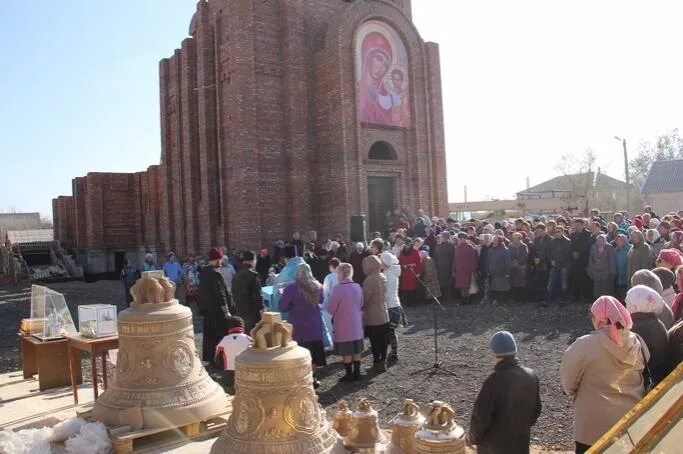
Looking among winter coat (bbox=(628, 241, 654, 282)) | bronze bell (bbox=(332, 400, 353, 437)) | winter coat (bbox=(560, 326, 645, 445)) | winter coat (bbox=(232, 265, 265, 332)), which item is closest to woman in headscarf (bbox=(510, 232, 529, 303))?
winter coat (bbox=(628, 241, 654, 282))

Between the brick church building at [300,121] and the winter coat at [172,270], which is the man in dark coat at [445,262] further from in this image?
the winter coat at [172,270]

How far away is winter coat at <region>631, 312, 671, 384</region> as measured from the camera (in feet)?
14.4

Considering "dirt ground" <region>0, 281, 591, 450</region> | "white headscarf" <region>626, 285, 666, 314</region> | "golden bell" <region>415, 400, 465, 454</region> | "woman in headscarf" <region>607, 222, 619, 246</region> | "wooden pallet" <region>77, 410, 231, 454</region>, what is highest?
"woman in headscarf" <region>607, 222, 619, 246</region>

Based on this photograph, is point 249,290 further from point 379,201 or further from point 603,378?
point 379,201

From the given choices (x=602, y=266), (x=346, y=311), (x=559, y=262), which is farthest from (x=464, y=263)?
(x=346, y=311)

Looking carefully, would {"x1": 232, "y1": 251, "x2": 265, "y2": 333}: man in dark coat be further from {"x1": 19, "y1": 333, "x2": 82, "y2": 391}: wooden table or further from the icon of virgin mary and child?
the icon of virgin mary and child

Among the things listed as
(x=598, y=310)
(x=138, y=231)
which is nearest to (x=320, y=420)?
(x=598, y=310)

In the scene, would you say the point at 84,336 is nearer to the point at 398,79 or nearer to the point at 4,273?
the point at 398,79

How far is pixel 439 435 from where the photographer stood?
3.00m

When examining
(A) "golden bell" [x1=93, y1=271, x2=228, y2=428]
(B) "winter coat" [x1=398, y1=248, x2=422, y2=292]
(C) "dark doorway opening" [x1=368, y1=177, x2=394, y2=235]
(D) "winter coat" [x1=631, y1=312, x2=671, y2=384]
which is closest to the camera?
(D) "winter coat" [x1=631, y1=312, x2=671, y2=384]

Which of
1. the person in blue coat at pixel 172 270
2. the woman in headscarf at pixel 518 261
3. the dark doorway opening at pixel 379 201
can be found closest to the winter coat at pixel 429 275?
the woman in headscarf at pixel 518 261

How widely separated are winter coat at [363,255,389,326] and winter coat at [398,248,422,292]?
490 cm

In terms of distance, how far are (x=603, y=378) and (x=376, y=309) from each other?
4632 millimetres

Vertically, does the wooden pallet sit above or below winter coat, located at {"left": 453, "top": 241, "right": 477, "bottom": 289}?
below
